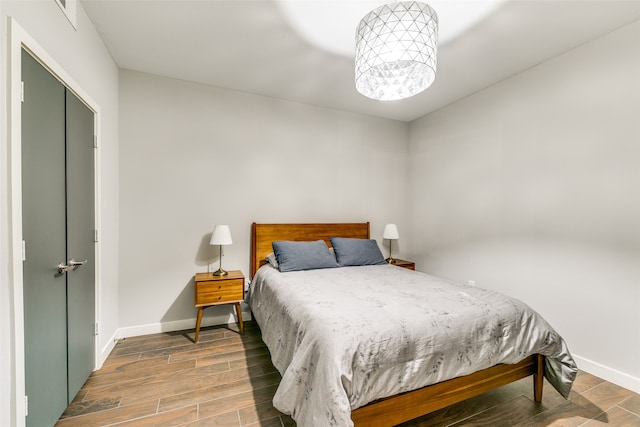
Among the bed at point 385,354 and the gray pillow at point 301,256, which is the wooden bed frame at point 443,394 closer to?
the bed at point 385,354

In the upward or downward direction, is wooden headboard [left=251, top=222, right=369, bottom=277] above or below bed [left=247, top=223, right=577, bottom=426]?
above

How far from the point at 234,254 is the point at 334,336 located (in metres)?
2.16

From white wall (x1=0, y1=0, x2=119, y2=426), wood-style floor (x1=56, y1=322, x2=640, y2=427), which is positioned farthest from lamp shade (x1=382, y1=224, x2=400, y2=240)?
white wall (x1=0, y1=0, x2=119, y2=426)

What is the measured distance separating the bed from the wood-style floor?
0.21 meters

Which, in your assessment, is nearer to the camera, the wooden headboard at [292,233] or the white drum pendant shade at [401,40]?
the white drum pendant shade at [401,40]

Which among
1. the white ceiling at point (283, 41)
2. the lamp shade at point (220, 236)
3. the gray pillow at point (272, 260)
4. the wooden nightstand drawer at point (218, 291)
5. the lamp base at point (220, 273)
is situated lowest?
the wooden nightstand drawer at point (218, 291)

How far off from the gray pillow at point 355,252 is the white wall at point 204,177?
572 mm

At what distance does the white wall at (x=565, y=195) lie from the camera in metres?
2.14

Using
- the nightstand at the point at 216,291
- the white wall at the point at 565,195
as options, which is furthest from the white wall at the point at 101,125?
the white wall at the point at 565,195

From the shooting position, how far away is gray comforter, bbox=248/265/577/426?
1354 mm

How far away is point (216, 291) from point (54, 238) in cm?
146

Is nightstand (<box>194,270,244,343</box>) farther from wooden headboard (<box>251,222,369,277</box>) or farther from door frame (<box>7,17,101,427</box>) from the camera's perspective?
door frame (<box>7,17,101,427</box>)

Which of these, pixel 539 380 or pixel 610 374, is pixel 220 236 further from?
pixel 610 374

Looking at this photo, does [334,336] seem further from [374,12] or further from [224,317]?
[224,317]
